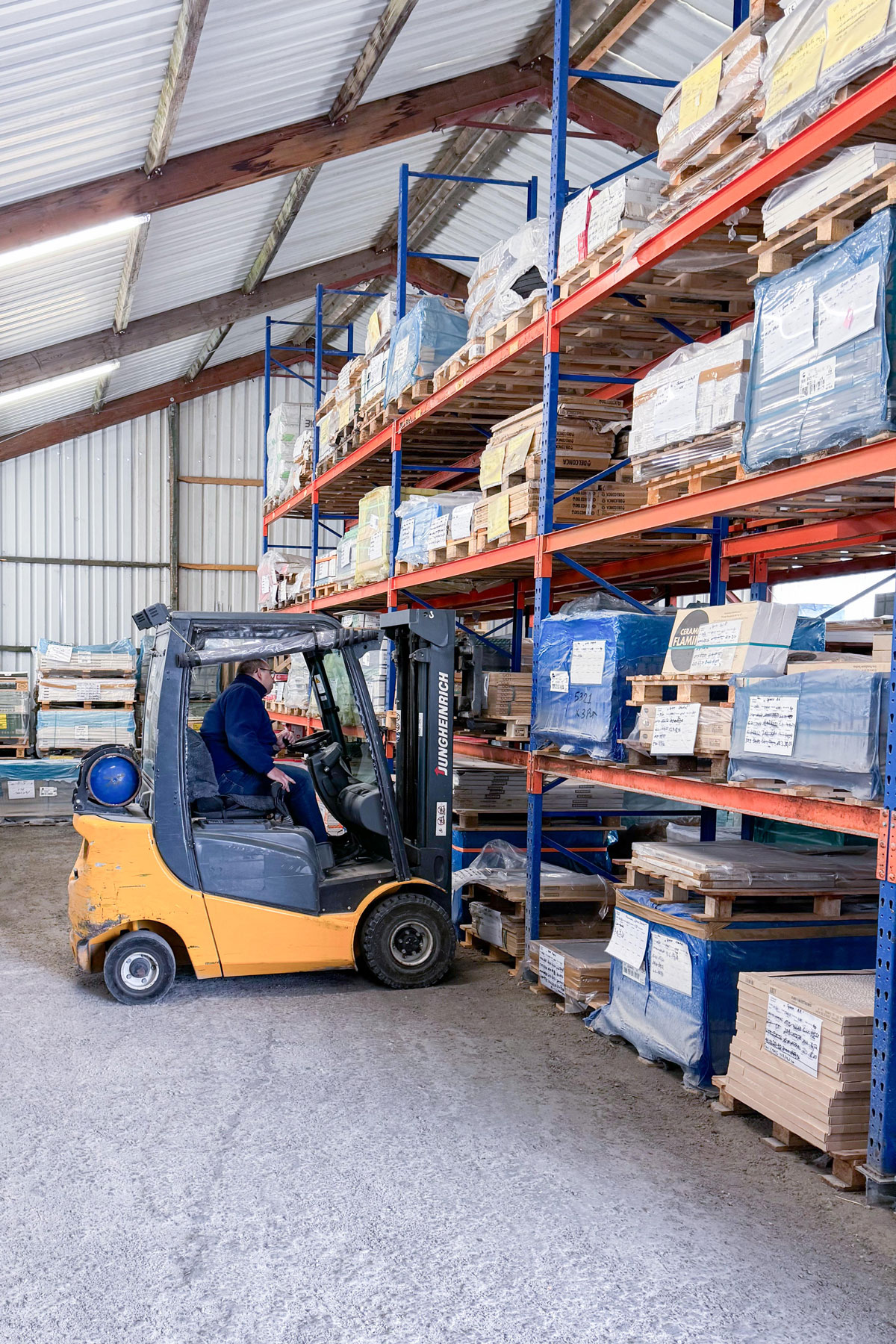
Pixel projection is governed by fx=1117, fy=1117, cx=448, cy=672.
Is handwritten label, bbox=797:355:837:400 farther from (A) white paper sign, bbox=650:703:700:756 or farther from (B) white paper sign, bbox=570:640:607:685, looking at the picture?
(B) white paper sign, bbox=570:640:607:685

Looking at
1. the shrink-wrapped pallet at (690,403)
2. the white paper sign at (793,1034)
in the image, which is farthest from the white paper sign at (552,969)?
the shrink-wrapped pallet at (690,403)

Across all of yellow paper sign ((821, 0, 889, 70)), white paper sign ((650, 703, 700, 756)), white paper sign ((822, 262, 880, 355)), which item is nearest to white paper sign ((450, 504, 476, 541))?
white paper sign ((650, 703, 700, 756))

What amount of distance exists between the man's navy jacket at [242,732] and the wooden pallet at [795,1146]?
2887 millimetres

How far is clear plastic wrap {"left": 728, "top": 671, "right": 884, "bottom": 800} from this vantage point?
12.3 feet

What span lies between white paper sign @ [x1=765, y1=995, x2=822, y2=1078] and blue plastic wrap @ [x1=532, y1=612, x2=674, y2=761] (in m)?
1.72

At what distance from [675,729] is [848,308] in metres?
1.89

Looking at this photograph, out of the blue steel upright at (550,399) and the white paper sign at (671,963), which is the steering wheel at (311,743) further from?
the white paper sign at (671,963)

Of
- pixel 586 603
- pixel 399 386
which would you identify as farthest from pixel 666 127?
pixel 399 386

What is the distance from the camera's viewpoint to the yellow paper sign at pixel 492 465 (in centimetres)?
692

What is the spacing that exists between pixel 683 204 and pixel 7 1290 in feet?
15.7

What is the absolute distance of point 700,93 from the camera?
475 cm

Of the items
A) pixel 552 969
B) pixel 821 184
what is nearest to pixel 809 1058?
pixel 552 969

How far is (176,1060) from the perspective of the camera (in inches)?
197

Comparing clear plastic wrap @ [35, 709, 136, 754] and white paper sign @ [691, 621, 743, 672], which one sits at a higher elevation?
white paper sign @ [691, 621, 743, 672]
